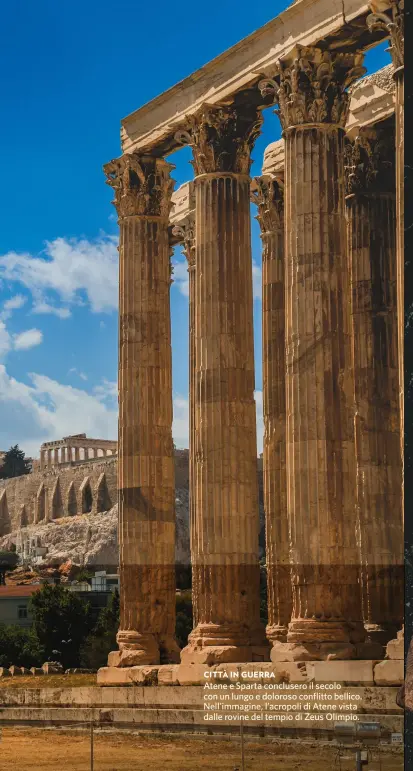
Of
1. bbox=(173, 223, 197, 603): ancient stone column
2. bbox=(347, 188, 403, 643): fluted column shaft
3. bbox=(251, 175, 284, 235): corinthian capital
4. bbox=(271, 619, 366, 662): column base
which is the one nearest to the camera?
bbox=(271, 619, 366, 662): column base

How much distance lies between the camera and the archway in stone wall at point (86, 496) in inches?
7495

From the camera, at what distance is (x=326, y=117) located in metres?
37.5

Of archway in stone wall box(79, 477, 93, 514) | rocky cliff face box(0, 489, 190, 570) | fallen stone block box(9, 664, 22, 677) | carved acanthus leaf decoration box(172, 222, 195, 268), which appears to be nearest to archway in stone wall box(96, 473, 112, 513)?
rocky cliff face box(0, 489, 190, 570)

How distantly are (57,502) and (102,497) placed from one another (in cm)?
1552

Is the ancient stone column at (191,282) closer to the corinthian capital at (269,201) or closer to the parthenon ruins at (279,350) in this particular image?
the parthenon ruins at (279,350)

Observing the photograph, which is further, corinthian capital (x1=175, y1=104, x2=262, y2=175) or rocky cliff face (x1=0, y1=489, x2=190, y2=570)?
rocky cliff face (x1=0, y1=489, x2=190, y2=570)

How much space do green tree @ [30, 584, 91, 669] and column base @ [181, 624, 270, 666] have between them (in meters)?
37.4

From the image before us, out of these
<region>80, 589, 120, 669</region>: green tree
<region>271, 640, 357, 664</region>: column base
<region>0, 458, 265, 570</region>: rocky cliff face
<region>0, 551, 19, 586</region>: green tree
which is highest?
<region>0, 458, 265, 570</region>: rocky cliff face

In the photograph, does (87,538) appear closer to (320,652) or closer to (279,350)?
(279,350)

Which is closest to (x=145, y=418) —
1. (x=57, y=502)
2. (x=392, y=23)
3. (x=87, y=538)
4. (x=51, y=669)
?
(x=51, y=669)

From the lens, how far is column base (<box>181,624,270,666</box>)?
39.5 metres

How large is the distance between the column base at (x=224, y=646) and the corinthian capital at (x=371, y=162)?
46.4 feet

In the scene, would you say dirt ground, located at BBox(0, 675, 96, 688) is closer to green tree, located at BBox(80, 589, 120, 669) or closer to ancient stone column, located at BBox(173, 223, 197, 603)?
ancient stone column, located at BBox(173, 223, 197, 603)

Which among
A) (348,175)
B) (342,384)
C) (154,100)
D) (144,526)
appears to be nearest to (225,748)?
(342,384)
